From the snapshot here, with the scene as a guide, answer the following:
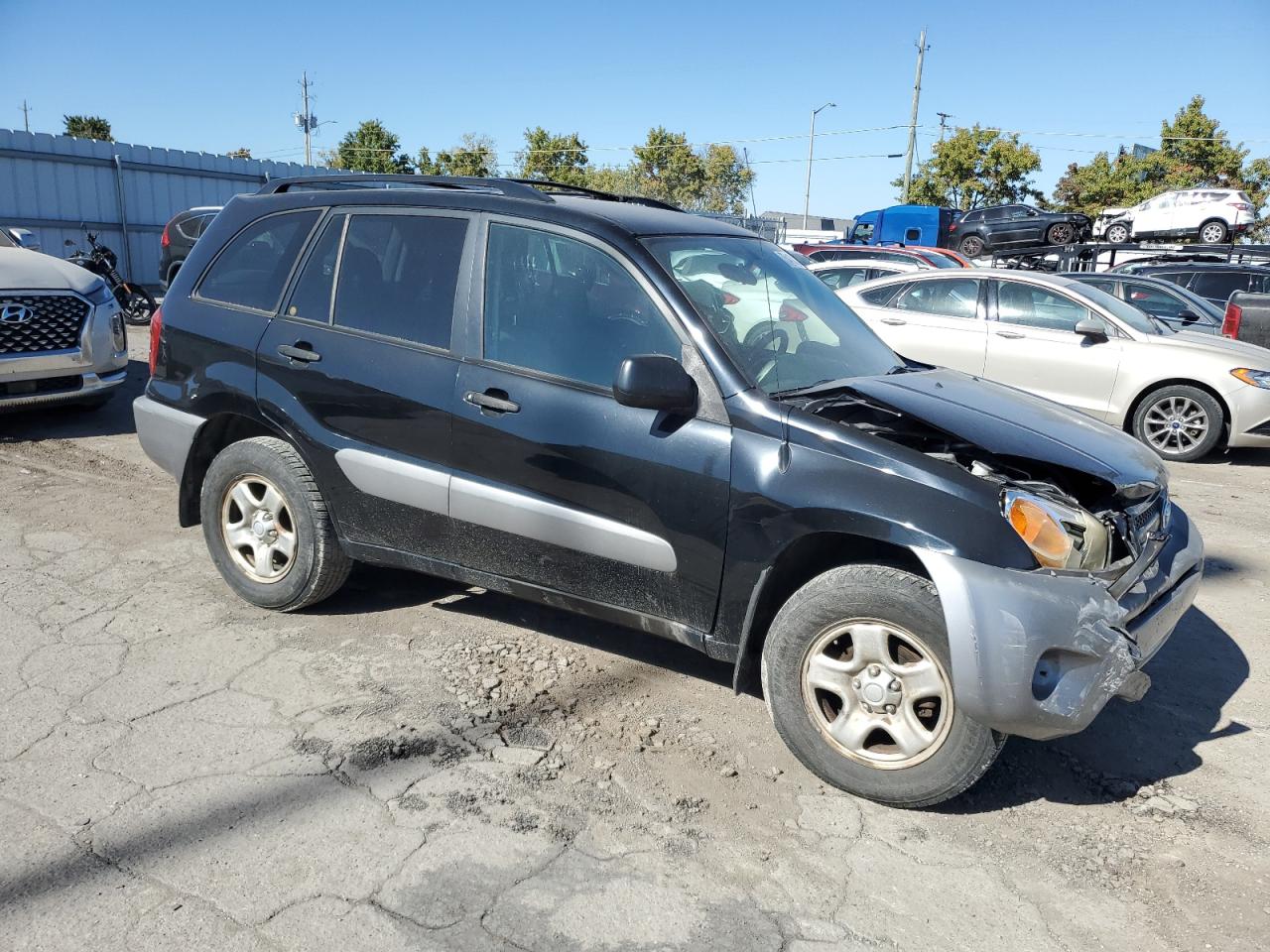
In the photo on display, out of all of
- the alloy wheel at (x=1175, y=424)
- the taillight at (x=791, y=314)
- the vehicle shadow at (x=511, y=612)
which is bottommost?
the vehicle shadow at (x=511, y=612)

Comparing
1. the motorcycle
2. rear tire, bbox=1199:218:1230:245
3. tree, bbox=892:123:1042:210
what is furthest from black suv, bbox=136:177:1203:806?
tree, bbox=892:123:1042:210

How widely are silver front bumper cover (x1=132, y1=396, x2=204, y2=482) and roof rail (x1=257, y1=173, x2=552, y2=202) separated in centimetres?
113

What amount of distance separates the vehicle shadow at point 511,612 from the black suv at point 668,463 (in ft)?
1.27

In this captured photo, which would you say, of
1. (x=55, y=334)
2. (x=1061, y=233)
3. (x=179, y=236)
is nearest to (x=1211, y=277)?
(x=1061, y=233)

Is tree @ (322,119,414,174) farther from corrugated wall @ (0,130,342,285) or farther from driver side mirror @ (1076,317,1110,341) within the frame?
driver side mirror @ (1076,317,1110,341)

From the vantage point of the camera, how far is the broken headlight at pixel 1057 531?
115 inches

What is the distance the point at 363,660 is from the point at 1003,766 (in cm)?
246

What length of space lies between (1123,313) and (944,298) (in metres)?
1.61

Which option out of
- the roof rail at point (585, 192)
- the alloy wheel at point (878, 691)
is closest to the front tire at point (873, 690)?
the alloy wheel at point (878, 691)

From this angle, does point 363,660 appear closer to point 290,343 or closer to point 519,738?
point 519,738

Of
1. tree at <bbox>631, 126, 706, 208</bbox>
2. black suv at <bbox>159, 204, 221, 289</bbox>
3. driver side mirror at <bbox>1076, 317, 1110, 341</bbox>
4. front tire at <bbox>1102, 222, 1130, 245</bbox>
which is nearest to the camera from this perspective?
driver side mirror at <bbox>1076, 317, 1110, 341</bbox>

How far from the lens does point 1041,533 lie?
116 inches

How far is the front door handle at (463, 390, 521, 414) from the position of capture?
3.63 meters

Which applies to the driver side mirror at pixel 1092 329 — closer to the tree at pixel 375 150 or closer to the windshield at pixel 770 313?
the windshield at pixel 770 313
